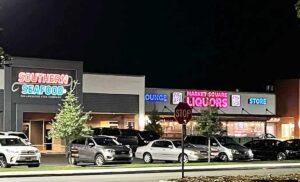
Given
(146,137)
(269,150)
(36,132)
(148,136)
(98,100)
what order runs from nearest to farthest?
(269,150)
(146,137)
(148,136)
(98,100)
(36,132)

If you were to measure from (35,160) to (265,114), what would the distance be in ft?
133

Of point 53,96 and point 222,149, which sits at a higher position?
point 53,96

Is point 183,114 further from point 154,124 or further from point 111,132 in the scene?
point 154,124

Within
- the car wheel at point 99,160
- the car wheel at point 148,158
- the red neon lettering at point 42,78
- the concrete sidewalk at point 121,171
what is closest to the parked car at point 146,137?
the car wheel at point 148,158

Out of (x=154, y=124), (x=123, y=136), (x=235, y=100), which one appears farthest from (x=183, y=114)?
(x=235, y=100)

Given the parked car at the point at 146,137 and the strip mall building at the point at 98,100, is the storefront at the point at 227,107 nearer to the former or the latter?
the strip mall building at the point at 98,100

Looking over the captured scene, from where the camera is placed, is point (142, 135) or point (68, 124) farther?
point (142, 135)

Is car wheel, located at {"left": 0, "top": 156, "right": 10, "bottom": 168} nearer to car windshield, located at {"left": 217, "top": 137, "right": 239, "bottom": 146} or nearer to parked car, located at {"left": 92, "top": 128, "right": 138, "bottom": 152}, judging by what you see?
parked car, located at {"left": 92, "top": 128, "right": 138, "bottom": 152}

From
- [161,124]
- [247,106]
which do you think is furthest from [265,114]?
[161,124]

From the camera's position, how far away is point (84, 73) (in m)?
55.8

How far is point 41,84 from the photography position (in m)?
53.0

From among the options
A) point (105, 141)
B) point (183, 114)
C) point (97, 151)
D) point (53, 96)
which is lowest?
point (97, 151)

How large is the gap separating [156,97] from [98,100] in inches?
290

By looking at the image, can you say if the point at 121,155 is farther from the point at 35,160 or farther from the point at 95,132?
the point at 95,132
